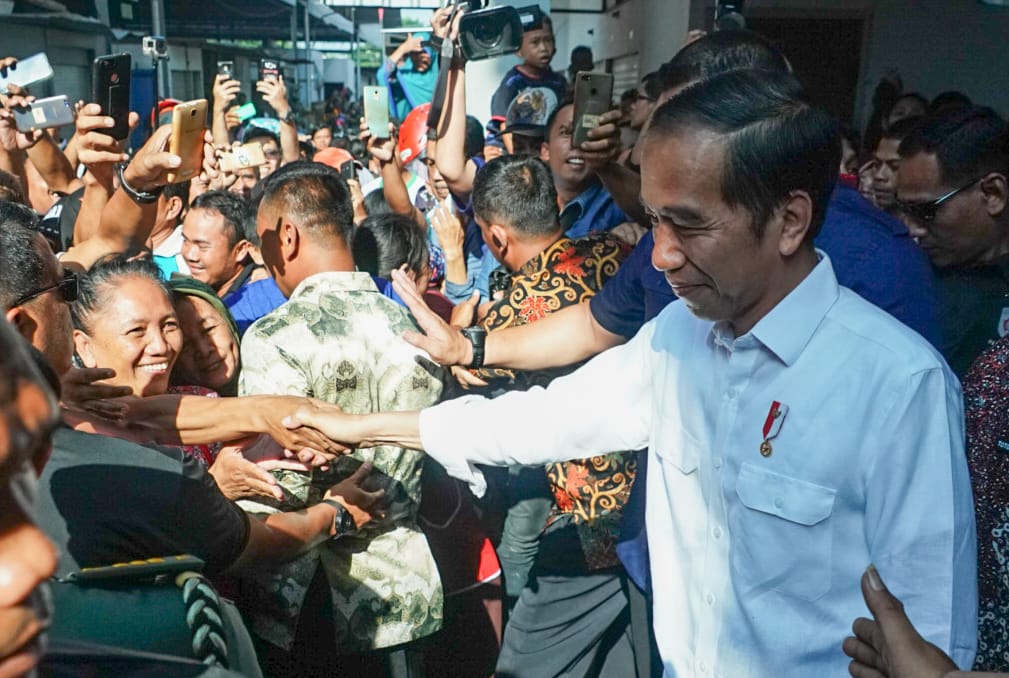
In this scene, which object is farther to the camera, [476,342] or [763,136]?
[476,342]

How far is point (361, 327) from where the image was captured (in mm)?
2812

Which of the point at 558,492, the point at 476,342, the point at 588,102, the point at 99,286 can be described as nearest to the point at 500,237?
the point at 588,102

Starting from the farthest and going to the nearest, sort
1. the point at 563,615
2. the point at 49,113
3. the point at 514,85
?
the point at 514,85
the point at 49,113
the point at 563,615

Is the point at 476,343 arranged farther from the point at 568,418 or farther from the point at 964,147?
the point at 964,147

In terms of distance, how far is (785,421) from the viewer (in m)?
1.66

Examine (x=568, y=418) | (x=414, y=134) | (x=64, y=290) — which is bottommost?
(x=568, y=418)

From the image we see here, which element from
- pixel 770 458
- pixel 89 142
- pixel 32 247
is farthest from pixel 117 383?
pixel 770 458

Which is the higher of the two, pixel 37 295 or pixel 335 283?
pixel 37 295

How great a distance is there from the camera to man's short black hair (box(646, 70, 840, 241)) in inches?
64.4

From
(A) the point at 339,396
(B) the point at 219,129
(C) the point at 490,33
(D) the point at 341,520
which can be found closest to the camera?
(D) the point at 341,520

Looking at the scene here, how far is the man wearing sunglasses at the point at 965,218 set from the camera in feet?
9.40

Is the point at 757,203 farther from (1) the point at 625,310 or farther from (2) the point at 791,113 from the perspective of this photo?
(1) the point at 625,310

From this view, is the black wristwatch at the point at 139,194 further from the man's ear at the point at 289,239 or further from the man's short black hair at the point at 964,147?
the man's short black hair at the point at 964,147

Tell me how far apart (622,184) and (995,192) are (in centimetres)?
141
